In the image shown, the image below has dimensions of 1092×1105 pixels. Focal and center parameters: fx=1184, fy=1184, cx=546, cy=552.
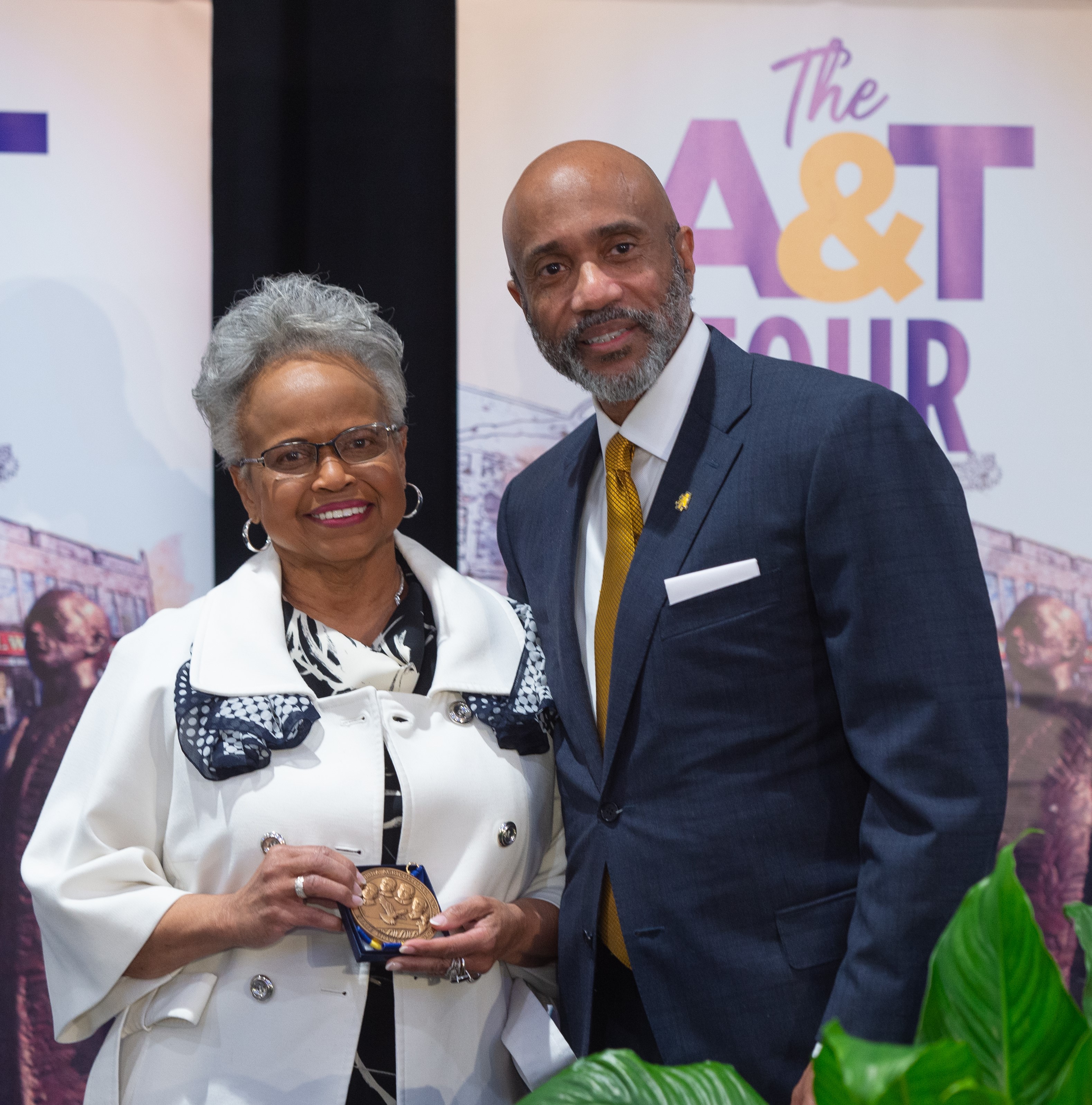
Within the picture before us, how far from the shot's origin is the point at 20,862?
9.16 feet


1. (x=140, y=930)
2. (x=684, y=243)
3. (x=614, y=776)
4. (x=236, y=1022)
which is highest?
(x=684, y=243)

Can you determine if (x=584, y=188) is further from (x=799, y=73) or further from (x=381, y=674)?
(x=799, y=73)

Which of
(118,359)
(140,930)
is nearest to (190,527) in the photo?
(118,359)

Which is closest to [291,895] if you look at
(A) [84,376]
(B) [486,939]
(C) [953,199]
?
(B) [486,939]

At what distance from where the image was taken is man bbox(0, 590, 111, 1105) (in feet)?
9.14

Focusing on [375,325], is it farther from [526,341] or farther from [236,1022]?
[236,1022]

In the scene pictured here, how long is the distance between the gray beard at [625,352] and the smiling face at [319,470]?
1.12 feet

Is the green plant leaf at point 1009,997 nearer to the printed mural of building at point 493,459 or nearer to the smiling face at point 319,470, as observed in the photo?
the smiling face at point 319,470

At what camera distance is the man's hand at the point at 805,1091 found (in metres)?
1.56

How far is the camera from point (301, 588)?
204cm

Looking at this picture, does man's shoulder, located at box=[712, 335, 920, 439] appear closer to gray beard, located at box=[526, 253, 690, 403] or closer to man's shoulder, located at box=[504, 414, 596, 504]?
gray beard, located at box=[526, 253, 690, 403]

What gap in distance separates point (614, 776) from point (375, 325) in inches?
34.4

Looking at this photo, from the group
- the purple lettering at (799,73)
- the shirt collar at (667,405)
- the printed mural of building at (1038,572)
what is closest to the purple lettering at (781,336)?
the purple lettering at (799,73)

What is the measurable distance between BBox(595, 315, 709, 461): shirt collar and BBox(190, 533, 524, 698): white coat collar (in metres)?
0.41
